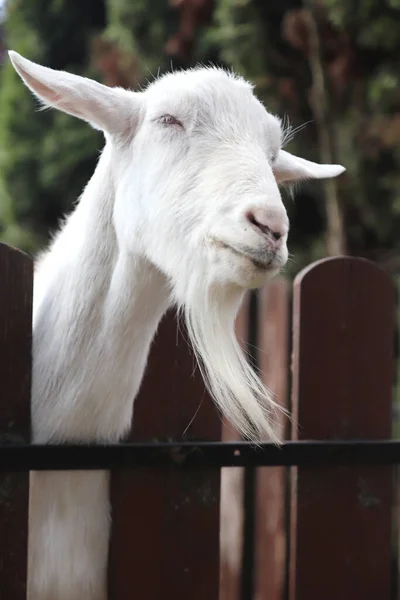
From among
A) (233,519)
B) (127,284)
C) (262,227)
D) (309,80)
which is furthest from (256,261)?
(309,80)

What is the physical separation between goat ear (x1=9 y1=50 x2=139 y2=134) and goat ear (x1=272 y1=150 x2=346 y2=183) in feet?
1.54

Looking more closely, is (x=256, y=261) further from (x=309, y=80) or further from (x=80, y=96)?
(x=309, y=80)

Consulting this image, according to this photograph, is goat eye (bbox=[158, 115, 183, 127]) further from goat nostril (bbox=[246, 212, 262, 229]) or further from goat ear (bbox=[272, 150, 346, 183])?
goat nostril (bbox=[246, 212, 262, 229])

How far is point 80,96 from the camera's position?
79.9 inches

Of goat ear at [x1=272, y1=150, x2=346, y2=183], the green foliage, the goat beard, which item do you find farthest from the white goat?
the green foliage

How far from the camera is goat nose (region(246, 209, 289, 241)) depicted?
171 centimetres

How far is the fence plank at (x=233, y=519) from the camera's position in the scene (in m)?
3.69

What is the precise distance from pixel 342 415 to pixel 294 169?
2.52 feet

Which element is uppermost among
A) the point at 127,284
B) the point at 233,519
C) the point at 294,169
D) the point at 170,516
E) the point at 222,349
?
the point at 294,169

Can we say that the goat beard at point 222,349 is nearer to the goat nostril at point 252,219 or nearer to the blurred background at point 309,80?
the goat nostril at point 252,219

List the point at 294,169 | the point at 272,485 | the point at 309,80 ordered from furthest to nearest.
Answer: the point at 309,80
the point at 272,485
the point at 294,169

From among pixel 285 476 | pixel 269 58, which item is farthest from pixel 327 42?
pixel 285 476

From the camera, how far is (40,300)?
2.37 meters

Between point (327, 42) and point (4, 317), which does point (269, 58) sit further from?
point (4, 317)
